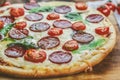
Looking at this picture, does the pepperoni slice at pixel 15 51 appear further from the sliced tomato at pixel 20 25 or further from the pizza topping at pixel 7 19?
the pizza topping at pixel 7 19

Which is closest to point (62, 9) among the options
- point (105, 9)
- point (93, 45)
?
point (105, 9)

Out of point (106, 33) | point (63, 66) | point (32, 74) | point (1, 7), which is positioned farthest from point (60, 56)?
point (1, 7)

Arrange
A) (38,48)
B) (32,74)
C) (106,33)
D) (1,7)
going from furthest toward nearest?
(1,7), (106,33), (38,48), (32,74)

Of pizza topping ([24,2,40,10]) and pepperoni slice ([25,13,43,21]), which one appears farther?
pizza topping ([24,2,40,10])

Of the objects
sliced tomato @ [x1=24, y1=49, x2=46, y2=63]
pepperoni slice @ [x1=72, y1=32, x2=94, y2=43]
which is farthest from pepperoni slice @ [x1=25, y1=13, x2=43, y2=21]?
sliced tomato @ [x1=24, y1=49, x2=46, y2=63]

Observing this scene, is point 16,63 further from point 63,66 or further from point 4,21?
point 4,21

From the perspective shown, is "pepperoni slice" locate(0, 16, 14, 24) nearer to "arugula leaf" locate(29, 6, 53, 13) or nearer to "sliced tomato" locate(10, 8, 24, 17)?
"sliced tomato" locate(10, 8, 24, 17)
